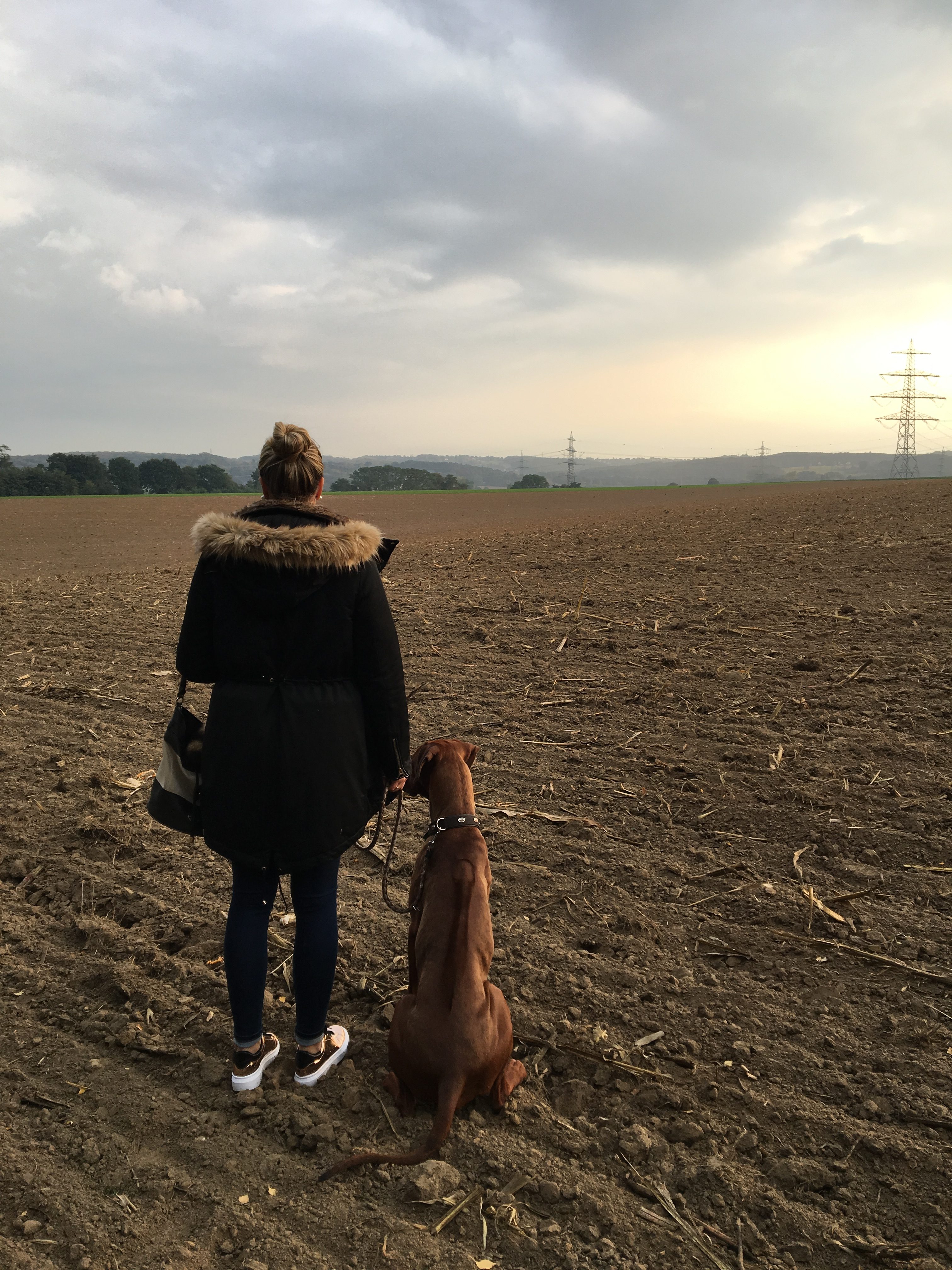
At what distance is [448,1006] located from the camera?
103 inches

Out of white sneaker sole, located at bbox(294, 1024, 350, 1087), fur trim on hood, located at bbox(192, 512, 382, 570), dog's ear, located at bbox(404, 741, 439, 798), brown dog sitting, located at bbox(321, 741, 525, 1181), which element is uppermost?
fur trim on hood, located at bbox(192, 512, 382, 570)

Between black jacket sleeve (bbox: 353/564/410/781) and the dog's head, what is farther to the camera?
the dog's head

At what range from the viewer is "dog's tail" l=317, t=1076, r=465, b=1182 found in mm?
2441

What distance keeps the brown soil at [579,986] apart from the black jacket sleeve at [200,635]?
161cm

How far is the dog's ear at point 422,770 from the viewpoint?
3.38 m

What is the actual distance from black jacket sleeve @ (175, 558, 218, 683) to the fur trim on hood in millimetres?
106

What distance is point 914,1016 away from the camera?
3.18 meters

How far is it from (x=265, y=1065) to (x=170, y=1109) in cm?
36

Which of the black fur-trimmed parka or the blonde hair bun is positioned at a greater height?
the blonde hair bun

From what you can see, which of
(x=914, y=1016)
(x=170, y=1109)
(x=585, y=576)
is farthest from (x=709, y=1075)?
(x=585, y=576)

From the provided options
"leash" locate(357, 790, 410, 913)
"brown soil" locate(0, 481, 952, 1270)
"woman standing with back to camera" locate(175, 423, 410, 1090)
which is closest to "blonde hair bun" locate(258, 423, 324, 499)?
"woman standing with back to camera" locate(175, 423, 410, 1090)

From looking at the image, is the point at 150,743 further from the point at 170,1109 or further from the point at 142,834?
the point at 170,1109

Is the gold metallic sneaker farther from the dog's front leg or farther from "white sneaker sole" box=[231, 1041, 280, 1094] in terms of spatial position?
the dog's front leg

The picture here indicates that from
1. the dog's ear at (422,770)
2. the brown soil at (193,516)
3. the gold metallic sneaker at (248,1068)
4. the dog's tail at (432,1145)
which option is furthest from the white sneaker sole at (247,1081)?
the brown soil at (193,516)
